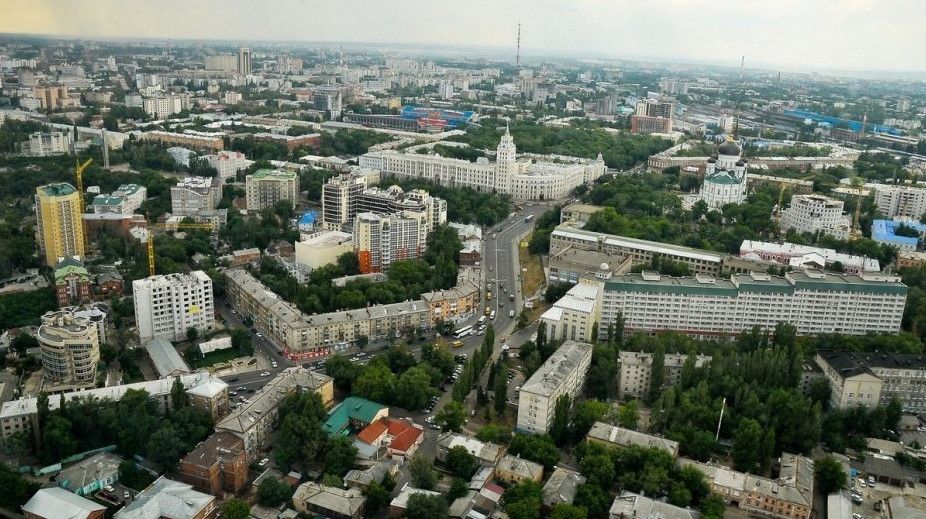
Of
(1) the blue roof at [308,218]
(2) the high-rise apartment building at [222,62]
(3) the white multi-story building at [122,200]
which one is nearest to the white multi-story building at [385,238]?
(1) the blue roof at [308,218]

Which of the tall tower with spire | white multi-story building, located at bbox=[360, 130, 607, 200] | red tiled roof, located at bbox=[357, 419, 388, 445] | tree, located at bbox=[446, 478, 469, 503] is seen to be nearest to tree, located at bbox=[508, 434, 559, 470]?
tree, located at bbox=[446, 478, 469, 503]

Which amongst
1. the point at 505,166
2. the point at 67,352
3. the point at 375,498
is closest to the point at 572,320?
the point at 375,498

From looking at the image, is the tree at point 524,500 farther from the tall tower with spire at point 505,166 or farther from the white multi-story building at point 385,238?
the tall tower with spire at point 505,166

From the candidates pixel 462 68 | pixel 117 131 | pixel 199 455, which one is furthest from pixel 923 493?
pixel 462 68

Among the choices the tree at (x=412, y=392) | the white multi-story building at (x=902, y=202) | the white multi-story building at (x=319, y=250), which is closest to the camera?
the tree at (x=412, y=392)

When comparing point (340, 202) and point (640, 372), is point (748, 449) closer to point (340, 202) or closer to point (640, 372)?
point (640, 372)

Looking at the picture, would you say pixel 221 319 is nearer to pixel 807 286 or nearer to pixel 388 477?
pixel 388 477
